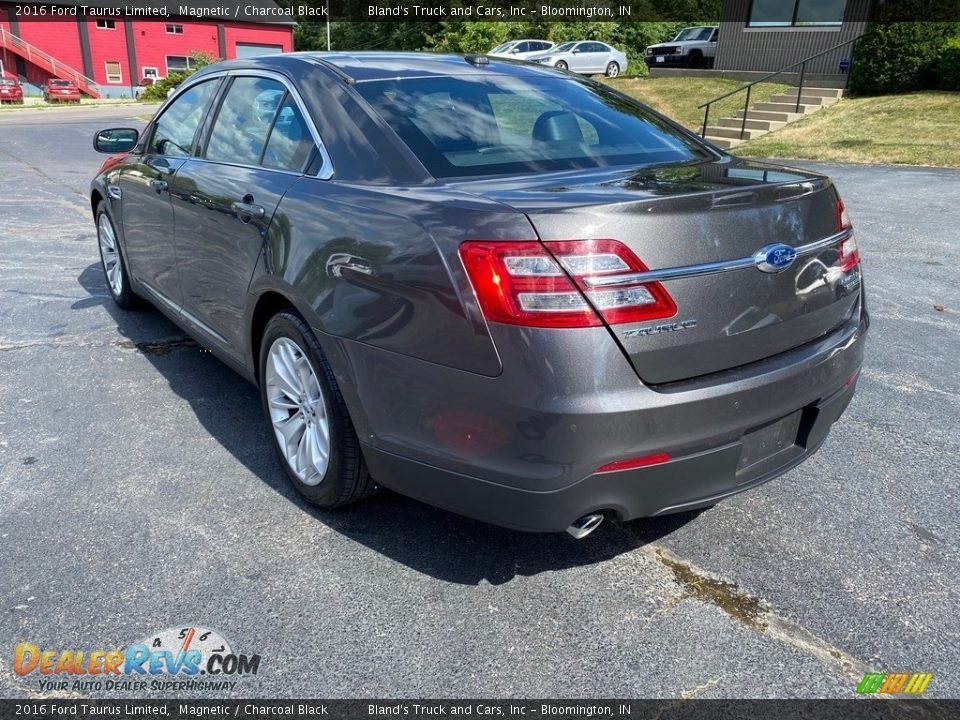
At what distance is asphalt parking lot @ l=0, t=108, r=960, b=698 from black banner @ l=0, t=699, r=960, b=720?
0.04m

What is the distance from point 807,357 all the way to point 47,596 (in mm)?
2599

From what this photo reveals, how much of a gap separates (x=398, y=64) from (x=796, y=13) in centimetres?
2257

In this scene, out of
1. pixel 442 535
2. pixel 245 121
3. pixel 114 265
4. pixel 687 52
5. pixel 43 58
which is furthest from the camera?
pixel 43 58

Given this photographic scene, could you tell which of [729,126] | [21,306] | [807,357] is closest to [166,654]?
[807,357]

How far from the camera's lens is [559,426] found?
2.07 m

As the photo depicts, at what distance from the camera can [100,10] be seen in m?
44.7

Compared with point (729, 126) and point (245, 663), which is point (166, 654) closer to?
point (245, 663)

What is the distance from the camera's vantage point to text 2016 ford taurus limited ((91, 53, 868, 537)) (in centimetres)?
209

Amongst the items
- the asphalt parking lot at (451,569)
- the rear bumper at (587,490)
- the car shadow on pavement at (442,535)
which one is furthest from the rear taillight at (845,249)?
the car shadow on pavement at (442,535)

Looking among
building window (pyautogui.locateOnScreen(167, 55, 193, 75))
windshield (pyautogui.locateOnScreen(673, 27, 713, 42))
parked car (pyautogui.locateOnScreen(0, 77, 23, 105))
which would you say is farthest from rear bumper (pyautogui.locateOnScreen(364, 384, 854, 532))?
building window (pyautogui.locateOnScreen(167, 55, 193, 75))

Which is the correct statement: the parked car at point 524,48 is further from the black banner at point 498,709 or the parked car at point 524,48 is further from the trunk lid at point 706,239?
the black banner at point 498,709

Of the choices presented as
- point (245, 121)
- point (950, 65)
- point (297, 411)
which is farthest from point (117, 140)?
point (950, 65)

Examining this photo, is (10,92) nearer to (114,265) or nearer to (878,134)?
(878,134)

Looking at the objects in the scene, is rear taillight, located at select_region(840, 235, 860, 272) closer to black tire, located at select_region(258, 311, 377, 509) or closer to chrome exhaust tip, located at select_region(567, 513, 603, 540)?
chrome exhaust tip, located at select_region(567, 513, 603, 540)
